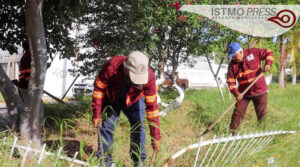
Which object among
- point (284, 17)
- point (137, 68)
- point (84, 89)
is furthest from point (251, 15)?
point (137, 68)

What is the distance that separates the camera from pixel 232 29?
800 centimetres

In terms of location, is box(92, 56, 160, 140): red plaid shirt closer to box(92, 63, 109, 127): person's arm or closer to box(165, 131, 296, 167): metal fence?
box(92, 63, 109, 127): person's arm

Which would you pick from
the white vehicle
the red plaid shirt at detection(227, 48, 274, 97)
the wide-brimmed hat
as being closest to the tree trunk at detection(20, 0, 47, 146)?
the wide-brimmed hat

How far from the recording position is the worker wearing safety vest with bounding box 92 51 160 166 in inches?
116

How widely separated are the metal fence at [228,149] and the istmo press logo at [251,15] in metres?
3.76

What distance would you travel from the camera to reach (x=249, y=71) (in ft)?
17.5

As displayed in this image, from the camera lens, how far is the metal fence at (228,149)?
3.05 metres

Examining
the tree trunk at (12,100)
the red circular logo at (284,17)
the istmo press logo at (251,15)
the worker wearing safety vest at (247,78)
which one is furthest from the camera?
the red circular logo at (284,17)

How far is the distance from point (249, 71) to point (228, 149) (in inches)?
95.8

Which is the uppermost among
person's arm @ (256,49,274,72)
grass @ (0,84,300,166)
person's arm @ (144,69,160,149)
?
person's arm @ (256,49,274,72)

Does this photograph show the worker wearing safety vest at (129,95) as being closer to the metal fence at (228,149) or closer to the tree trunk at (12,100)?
the metal fence at (228,149)

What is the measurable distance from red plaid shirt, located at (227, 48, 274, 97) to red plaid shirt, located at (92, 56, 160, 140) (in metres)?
2.30

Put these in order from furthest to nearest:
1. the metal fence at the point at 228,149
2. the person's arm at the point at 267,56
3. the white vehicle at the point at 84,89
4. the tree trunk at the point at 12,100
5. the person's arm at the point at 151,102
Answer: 1. the white vehicle at the point at 84,89
2. the person's arm at the point at 267,56
3. the tree trunk at the point at 12,100
4. the person's arm at the point at 151,102
5. the metal fence at the point at 228,149

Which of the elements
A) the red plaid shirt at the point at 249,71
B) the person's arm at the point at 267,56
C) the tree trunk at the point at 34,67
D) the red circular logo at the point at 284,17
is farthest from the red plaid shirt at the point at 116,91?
the red circular logo at the point at 284,17
